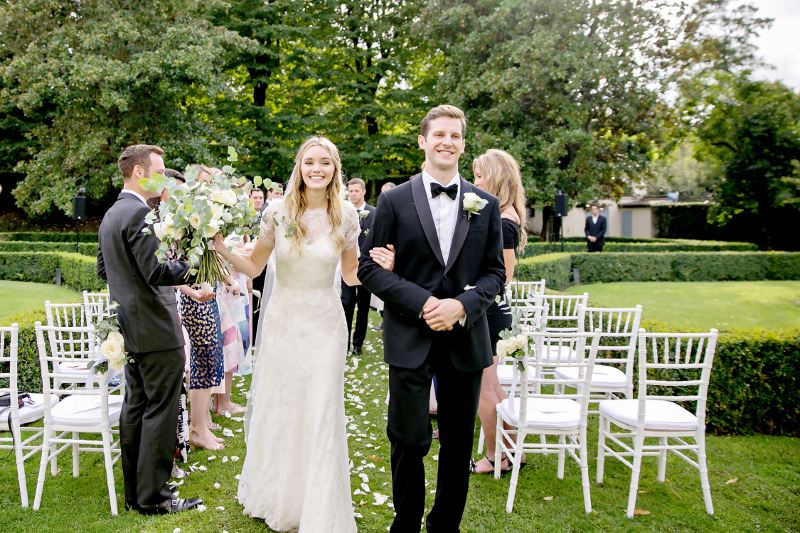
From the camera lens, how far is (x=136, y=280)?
10.8ft

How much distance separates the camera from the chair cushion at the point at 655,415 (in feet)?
12.0

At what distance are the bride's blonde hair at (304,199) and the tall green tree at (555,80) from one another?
549 inches

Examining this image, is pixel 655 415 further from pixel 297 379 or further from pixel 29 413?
pixel 29 413

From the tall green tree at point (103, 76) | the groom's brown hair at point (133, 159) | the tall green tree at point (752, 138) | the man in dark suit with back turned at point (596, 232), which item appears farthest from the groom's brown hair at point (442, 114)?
the tall green tree at point (752, 138)

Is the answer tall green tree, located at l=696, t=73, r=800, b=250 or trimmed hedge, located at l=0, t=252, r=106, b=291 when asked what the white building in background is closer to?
tall green tree, located at l=696, t=73, r=800, b=250

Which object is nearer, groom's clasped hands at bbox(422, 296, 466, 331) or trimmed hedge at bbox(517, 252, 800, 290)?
groom's clasped hands at bbox(422, 296, 466, 331)

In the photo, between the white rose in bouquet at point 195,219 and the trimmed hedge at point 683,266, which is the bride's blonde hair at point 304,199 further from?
the trimmed hedge at point 683,266

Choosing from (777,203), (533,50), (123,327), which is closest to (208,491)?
(123,327)

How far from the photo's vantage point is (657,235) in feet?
113

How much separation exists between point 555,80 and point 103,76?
1349 cm

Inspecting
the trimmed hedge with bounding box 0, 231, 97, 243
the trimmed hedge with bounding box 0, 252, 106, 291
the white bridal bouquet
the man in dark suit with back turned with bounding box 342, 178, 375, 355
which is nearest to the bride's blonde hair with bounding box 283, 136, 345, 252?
the white bridal bouquet

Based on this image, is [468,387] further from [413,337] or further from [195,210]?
[195,210]

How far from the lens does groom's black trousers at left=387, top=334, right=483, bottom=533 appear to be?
2.73 m

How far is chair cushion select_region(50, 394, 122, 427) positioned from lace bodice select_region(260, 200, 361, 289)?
Result: 1.62 metres
